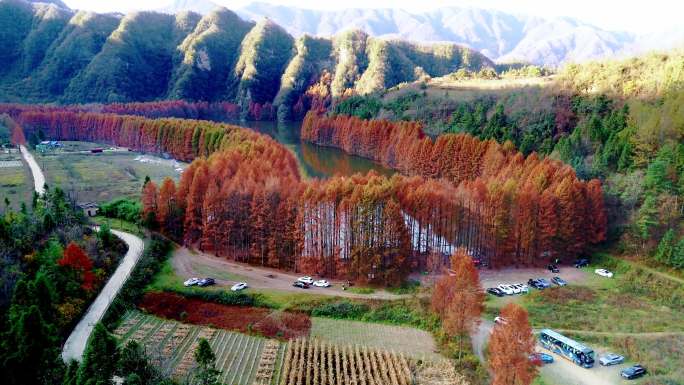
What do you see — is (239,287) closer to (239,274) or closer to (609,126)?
(239,274)

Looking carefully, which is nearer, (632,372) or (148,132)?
(632,372)

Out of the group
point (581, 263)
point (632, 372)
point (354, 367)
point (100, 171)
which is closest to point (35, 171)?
point (100, 171)

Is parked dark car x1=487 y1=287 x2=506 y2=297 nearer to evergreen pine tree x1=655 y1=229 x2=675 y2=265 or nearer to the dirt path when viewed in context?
the dirt path

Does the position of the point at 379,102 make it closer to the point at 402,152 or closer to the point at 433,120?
the point at 433,120

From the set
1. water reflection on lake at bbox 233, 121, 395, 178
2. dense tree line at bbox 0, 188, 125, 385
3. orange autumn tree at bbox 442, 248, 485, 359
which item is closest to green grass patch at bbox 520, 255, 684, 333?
orange autumn tree at bbox 442, 248, 485, 359

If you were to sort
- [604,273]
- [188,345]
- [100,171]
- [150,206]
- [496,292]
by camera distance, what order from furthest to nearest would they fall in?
[100,171], [150,206], [604,273], [496,292], [188,345]

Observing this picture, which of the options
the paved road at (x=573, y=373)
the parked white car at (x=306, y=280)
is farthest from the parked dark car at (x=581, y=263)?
the parked white car at (x=306, y=280)
